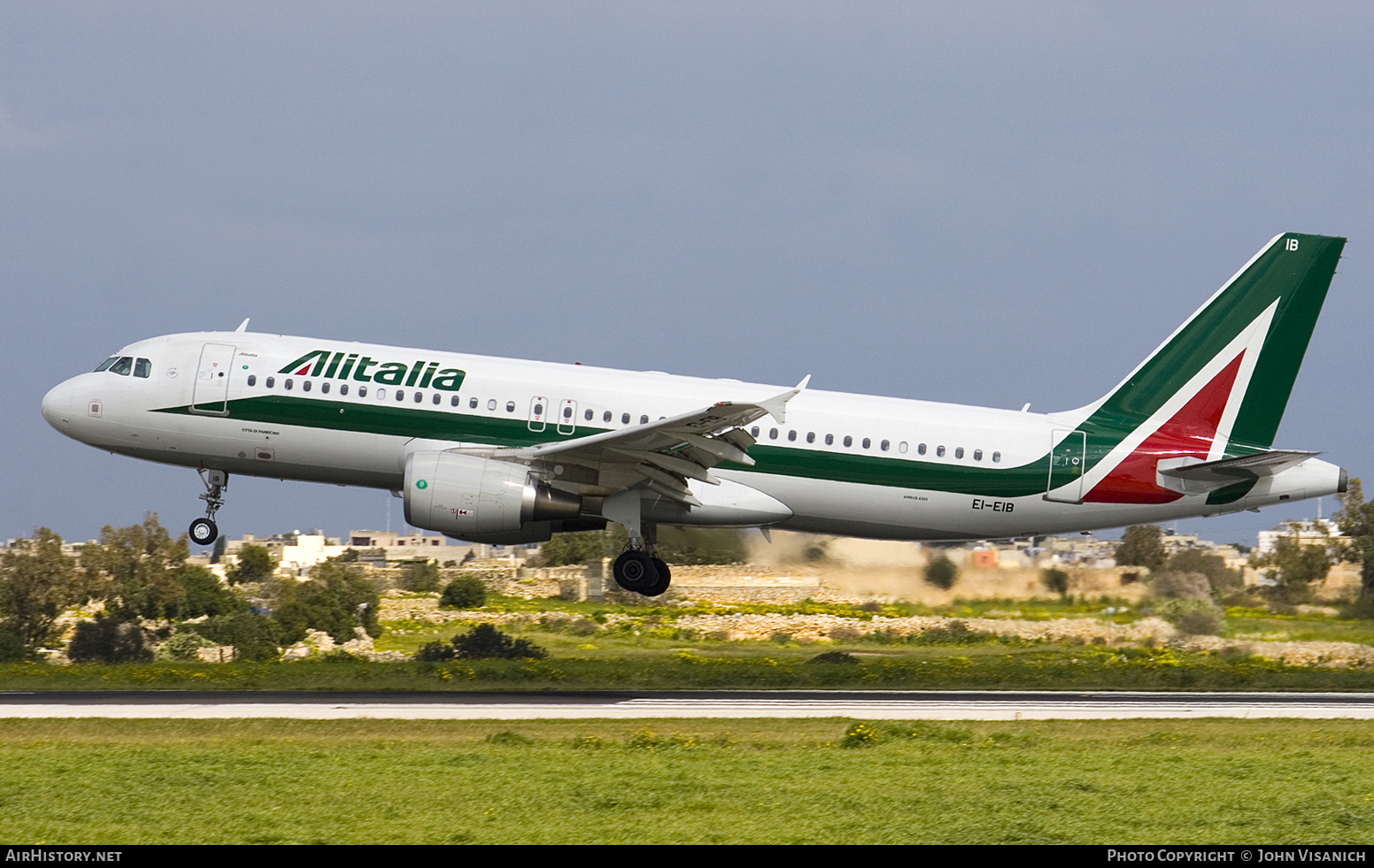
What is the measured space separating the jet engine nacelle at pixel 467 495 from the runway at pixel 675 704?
3.01 m

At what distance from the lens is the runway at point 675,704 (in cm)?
2197

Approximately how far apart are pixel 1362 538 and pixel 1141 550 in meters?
6.99

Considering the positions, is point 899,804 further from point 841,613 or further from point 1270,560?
point 1270,560

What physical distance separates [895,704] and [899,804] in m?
9.76

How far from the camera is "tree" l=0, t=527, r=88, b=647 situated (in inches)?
1978

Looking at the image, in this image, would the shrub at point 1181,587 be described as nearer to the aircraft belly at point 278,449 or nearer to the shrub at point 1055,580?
the shrub at point 1055,580

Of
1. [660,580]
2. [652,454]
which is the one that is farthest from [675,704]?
[652,454]

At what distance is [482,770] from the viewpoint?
1609 cm

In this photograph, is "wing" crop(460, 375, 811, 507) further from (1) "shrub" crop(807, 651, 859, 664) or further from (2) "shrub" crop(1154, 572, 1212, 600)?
(2) "shrub" crop(1154, 572, 1212, 600)

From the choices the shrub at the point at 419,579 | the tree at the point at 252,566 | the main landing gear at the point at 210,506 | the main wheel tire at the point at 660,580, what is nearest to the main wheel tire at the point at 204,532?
the main landing gear at the point at 210,506

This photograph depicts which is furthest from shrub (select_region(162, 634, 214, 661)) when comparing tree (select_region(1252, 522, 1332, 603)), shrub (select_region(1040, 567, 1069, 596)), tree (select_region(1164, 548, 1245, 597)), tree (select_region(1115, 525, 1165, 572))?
tree (select_region(1252, 522, 1332, 603))
